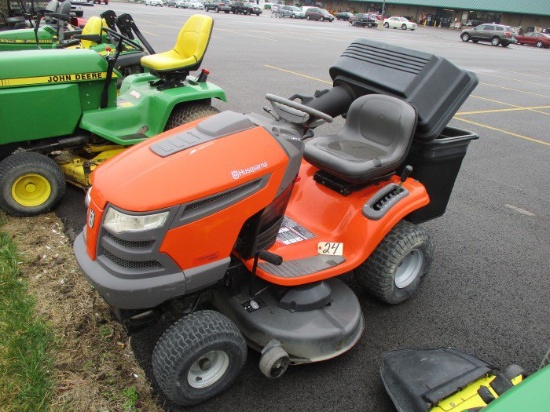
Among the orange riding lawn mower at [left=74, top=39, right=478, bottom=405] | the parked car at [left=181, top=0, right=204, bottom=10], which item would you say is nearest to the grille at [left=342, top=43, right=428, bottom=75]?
the orange riding lawn mower at [left=74, top=39, right=478, bottom=405]

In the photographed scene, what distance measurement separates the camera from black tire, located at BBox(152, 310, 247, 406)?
1.94 meters

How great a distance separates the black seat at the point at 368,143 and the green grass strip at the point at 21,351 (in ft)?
5.58

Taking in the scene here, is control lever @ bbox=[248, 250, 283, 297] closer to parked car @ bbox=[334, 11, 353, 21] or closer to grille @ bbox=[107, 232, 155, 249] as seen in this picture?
grille @ bbox=[107, 232, 155, 249]

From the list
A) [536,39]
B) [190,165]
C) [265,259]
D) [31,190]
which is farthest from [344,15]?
[190,165]

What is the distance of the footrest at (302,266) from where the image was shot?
2.29 m

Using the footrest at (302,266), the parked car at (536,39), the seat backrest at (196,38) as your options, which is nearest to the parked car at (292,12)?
the parked car at (536,39)

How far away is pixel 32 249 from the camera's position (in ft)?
10.4

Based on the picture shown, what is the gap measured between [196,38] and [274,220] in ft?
9.40

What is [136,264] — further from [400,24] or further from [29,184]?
[400,24]

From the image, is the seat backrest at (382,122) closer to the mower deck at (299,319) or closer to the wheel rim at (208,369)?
the mower deck at (299,319)

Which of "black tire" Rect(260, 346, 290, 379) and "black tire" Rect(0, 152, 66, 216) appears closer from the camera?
"black tire" Rect(260, 346, 290, 379)

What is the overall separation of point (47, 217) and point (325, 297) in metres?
2.36

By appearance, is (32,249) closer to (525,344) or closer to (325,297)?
(325,297)

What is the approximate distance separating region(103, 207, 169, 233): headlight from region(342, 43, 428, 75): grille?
1.87 m
